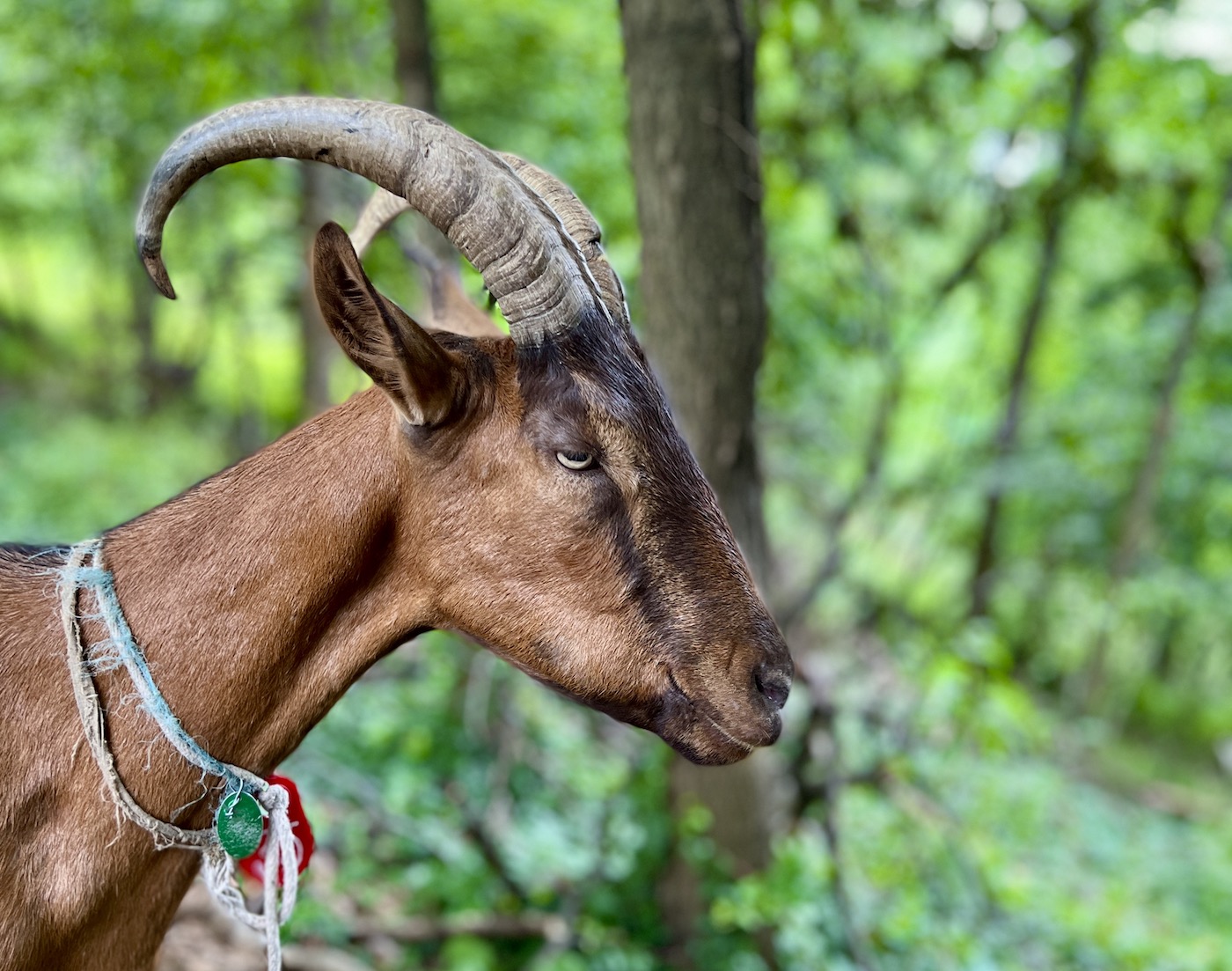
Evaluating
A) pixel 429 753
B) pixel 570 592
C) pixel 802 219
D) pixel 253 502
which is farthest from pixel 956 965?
pixel 802 219

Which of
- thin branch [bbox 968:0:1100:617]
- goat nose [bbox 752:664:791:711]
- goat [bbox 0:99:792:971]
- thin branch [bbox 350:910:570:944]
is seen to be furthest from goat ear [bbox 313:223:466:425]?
thin branch [bbox 968:0:1100:617]

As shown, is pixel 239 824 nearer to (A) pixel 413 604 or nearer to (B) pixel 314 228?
(A) pixel 413 604

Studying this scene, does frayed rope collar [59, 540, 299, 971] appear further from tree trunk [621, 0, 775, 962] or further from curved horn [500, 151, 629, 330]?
tree trunk [621, 0, 775, 962]

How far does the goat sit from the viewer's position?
179cm

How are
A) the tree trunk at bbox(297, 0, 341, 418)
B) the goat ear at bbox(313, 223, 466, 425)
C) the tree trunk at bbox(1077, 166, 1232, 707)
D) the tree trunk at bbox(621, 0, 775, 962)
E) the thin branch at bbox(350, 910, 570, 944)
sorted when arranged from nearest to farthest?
1. the goat ear at bbox(313, 223, 466, 425)
2. the tree trunk at bbox(621, 0, 775, 962)
3. the thin branch at bbox(350, 910, 570, 944)
4. the tree trunk at bbox(297, 0, 341, 418)
5. the tree trunk at bbox(1077, 166, 1232, 707)

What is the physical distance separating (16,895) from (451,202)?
5.01 feet

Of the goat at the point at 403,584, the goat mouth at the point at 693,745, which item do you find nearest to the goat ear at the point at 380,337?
the goat at the point at 403,584

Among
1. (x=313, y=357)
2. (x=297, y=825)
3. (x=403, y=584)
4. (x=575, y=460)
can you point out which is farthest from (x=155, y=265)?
(x=313, y=357)

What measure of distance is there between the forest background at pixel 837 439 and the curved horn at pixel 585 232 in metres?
1.62

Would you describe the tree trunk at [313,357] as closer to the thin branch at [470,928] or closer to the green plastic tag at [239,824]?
the thin branch at [470,928]

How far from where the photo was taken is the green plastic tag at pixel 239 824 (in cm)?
185

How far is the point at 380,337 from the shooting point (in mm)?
1720

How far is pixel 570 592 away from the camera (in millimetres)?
1861

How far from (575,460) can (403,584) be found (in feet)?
1.43
